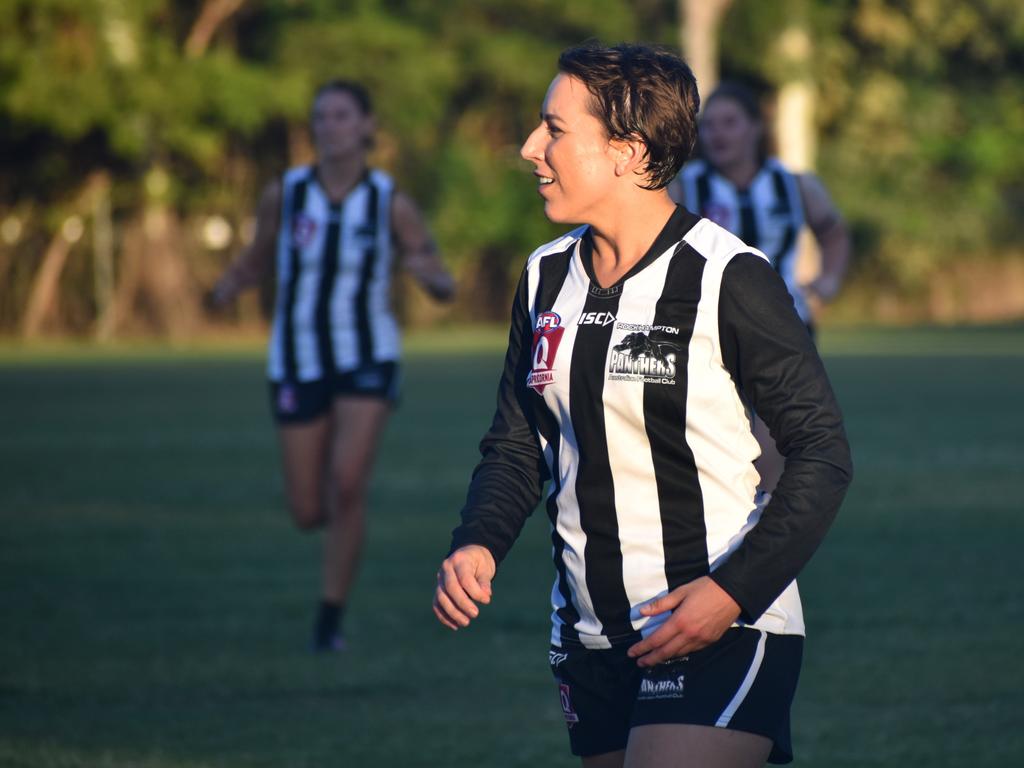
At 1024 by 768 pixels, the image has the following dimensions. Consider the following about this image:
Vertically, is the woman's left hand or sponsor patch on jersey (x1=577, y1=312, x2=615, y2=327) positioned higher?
sponsor patch on jersey (x1=577, y1=312, x2=615, y2=327)

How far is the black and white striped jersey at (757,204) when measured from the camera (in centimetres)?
954

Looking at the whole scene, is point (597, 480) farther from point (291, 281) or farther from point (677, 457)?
point (291, 281)

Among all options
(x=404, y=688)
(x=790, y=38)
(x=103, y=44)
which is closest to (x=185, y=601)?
(x=404, y=688)

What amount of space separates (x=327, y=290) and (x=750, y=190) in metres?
2.19

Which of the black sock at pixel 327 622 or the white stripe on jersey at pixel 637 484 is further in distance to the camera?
the black sock at pixel 327 622

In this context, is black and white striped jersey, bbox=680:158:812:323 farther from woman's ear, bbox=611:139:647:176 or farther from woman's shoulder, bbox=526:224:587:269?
woman's ear, bbox=611:139:647:176

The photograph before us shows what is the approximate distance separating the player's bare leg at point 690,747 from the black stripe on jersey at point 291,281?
5.52 m

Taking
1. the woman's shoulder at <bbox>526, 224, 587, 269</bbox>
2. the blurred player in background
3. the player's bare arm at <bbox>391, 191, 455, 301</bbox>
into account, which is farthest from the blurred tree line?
the woman's shoulder at <bbox>526, 224, 587, 269</bbox>

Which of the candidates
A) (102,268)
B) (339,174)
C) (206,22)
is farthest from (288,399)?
(206,22)

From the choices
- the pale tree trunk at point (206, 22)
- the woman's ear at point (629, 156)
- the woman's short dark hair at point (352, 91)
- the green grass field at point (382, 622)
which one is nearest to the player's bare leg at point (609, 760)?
the woman's ear at point (629, 156)

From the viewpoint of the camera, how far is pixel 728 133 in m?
9.10

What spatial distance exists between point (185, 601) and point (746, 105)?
364 cm

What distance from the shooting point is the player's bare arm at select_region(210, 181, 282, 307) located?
29.7 feet

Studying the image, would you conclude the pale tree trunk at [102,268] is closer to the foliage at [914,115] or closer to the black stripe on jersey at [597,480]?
the foliage at [914,115]
